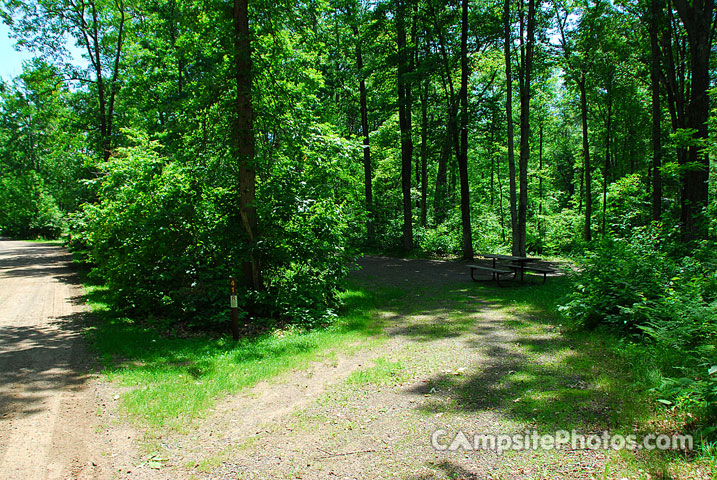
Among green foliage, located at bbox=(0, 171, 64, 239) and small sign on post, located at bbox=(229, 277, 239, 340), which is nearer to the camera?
small sign on post, located at bbox=(229, 277, 239, 340)

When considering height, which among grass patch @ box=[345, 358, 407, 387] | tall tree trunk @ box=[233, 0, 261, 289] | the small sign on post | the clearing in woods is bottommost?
grass patch @ box=[345, 358, 407, 387]

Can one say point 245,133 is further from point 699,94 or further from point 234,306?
point 699,94

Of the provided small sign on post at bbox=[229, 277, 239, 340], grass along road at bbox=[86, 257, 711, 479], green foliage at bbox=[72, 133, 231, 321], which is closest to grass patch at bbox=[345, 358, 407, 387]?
grass along road at bbox=[86, 257, 711, 479]

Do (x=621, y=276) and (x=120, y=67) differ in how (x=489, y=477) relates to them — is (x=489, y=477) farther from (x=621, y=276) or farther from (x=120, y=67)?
(x=120, y=67)

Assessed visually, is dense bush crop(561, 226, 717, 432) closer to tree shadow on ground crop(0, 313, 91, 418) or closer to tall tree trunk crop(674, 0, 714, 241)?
tall tree trunk crop(674, 0, 714, 241)

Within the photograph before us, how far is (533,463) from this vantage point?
10.8 feet

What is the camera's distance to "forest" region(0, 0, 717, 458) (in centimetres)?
788

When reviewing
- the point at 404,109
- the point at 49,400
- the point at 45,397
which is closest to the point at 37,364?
the point at 45,397

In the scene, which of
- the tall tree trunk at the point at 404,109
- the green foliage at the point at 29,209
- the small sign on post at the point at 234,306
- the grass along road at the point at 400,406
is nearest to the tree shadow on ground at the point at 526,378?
the grass along road at the point at 400,406

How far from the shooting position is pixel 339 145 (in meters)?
10.2

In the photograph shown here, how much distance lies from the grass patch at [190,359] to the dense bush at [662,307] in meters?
3.89

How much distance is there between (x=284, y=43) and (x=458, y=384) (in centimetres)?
848

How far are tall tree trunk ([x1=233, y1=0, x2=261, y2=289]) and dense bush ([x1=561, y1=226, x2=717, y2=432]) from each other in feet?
21.0

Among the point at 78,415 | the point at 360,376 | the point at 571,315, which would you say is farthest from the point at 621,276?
the point at 78,415
